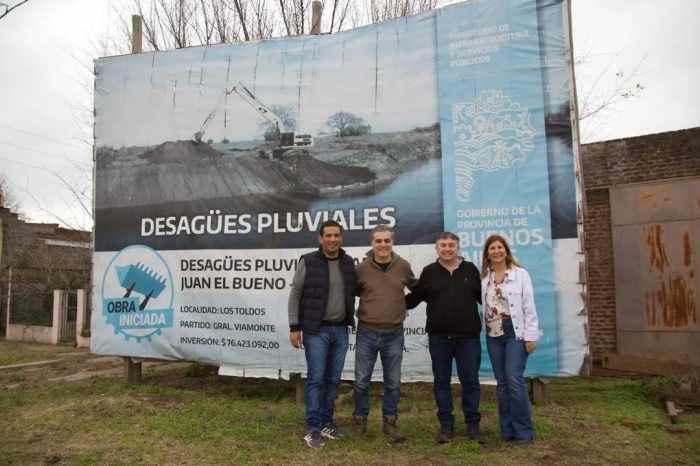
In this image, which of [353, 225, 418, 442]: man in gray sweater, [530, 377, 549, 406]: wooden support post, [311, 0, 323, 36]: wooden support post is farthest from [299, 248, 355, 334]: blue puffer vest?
[311, 0, 323, 36]: wooden support post

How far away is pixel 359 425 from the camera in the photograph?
4844 mm

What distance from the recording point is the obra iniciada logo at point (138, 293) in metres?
7.02

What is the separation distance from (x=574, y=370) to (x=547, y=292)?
770 mm

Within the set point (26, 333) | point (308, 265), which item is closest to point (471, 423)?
point (308, 265)

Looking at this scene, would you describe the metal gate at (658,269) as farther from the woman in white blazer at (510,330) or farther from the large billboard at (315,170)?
the woman in white blazer at (510,330)

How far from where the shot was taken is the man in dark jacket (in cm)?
457

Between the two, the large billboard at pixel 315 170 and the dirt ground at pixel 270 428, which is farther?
the large billboard at pixel 315 170

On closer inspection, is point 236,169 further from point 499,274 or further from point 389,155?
point 499,274

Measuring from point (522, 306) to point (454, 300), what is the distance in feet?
1.76

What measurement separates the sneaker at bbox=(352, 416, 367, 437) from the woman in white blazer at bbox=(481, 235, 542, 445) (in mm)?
1164

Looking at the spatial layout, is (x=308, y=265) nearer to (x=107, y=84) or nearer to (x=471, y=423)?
(x=471, y=423)

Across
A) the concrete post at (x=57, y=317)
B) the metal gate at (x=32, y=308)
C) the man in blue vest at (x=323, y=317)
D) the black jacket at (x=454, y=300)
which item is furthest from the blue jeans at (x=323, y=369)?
the metal gate at (x=32, y=308)

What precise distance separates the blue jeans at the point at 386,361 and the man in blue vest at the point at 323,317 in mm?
214

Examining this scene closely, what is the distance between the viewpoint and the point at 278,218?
653cm
